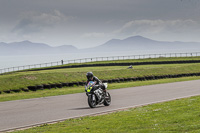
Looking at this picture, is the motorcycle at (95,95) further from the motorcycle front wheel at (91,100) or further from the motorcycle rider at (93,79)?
the motorcycle rider at (93,79)

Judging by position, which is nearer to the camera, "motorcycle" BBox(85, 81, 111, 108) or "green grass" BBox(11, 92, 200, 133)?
"green grass" BBox(11, 92, 200, 133)

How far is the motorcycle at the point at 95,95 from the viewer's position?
15294 millimetres

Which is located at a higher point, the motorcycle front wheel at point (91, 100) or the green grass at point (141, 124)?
the motorcycle front wheel at point (91, 100)

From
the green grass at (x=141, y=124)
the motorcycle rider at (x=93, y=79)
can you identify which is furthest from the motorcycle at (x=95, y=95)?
the green grass at (x=141, y=124)

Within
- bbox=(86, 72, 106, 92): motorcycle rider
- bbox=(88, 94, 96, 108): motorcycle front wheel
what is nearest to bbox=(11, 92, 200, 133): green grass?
bbox=(88, 94, 96, 108): motorcycle front wheel

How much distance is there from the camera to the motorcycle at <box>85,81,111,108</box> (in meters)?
15.3

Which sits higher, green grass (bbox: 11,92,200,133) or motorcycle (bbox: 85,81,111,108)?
motorcycle (bbox: 85,81,111,108)

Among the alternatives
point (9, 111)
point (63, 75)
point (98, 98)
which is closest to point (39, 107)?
point (9, 111)

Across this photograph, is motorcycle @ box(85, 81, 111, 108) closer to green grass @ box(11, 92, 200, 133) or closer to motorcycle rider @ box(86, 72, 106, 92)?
motorcycle rider @ box(86, 72, 106, 92)

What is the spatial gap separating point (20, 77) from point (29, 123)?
18.2 meters

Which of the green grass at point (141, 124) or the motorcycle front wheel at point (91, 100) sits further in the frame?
the motorcycle front wheel at point (91, 100)

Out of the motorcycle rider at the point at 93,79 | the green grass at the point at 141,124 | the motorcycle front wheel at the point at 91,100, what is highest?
the motorcycle rider at the point at 93,79

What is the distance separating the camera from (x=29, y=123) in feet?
39.2

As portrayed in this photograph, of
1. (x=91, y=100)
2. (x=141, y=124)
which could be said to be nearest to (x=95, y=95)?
(x=91, y=100)
